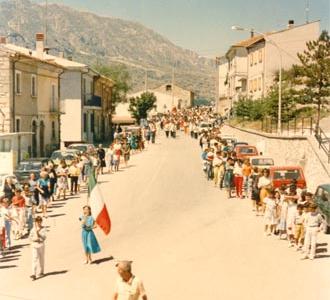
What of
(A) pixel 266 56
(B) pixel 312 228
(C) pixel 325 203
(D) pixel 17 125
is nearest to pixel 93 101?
(A) pixel 266 56

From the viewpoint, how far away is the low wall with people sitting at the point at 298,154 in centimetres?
2494

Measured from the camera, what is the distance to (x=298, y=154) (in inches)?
1163

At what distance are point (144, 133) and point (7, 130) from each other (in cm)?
1878

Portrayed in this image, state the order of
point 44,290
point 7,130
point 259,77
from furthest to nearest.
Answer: point 259,77
point 7,130
point 44,290

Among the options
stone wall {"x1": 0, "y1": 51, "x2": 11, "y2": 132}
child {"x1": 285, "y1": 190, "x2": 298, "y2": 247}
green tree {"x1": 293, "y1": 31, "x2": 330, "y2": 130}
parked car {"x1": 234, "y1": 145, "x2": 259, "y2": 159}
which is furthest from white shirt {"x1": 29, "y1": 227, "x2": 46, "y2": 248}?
green tree {"x1": 293, "y1": 31, "x2": 330, "y2": 130}

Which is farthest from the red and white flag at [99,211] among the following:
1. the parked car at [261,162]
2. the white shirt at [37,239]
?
the parked car at [261,162]

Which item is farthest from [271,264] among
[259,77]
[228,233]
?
[259,77]

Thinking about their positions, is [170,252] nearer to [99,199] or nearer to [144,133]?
[99,199]

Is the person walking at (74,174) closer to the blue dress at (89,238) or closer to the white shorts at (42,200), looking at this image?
the white shorts at (42,200)

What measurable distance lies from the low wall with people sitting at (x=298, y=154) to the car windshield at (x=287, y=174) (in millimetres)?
1192

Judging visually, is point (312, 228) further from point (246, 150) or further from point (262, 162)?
point (246, 150)

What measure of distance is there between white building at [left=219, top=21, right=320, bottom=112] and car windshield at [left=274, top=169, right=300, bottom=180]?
100 feet

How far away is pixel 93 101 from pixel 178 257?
4441 cm

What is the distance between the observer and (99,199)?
14.2 meters
